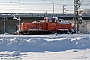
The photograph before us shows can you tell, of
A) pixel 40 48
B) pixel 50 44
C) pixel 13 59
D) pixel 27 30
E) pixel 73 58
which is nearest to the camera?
pixel 13 59

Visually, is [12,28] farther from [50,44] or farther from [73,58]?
[73,58]

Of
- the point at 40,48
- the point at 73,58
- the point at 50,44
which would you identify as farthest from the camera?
the point at 50,44

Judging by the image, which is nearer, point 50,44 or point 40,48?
point 40,48

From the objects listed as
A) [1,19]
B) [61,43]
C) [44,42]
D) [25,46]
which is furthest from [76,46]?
[1,19]

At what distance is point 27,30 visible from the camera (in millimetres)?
29719

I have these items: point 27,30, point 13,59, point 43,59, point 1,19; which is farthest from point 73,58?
point 1,19

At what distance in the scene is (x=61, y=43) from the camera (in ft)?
44.2

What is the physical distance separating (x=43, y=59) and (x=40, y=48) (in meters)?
4.03

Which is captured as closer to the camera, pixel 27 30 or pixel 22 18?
pixel 27 30

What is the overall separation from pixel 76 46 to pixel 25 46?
116 inches

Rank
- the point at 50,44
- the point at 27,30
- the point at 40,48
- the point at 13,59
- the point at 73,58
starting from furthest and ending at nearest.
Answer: the point at 27,30, the point at 50,44, the point at 40,48, the point at 73,58, the point at 13,59

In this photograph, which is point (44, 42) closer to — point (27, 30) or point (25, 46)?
point (25, 46)

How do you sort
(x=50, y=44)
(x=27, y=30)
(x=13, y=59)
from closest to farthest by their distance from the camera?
(x=13, y=59) < (x=50, y=44) < (x=27, y=30)

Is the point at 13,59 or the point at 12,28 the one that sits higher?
the point at 13,59
